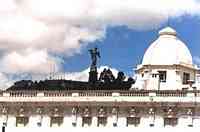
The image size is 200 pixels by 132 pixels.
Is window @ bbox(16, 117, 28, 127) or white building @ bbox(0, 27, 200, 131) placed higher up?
white building @ bbox(0, 27, 200, 131)

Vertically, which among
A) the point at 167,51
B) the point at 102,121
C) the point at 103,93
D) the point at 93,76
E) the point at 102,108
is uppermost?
the point at 167,51

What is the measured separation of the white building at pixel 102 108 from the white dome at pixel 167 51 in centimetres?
864

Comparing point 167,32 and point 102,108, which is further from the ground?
point 167,32

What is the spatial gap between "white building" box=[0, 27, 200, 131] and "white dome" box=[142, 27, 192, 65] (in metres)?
8.64

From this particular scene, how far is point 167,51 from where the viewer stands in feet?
285

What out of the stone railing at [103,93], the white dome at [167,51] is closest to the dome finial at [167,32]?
the white dome at [167,51]

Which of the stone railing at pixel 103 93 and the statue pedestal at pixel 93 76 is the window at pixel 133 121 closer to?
the stone railing at pixel 103 93

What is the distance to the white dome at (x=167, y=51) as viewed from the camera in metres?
85.8

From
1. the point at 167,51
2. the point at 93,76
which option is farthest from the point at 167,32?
the point at 93,76

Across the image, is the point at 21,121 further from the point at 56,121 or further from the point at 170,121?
the point at 170,121

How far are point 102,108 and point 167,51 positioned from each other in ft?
69.4

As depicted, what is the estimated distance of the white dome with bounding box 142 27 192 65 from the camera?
85.8m

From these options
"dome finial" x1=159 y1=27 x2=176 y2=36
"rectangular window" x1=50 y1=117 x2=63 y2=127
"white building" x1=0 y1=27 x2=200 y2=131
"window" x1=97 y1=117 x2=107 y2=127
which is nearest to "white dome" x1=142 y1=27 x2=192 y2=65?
"dome finial" x1=159 y1=27 x2=176 y2=36

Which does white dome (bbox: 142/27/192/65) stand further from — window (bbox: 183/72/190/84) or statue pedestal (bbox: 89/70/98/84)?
statue pedestal (bbox: 89/70/98/84)
